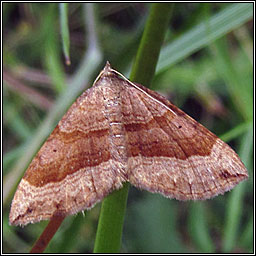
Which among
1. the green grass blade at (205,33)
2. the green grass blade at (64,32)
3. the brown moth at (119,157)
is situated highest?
the green grass blade at (205,33)

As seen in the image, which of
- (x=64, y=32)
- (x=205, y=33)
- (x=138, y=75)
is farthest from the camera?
(x=205, y=33)

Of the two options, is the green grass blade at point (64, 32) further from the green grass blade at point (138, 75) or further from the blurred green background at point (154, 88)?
the blurred green background at point (154, 88)

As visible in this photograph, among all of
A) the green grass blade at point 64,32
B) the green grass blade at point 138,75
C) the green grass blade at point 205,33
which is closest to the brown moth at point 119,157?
the green grass blade at point 138,75

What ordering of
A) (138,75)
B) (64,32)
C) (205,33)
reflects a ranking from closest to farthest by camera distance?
(138,75)
(64,32)
(205,33)

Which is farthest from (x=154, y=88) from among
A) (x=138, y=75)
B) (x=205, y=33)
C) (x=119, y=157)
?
(x=138, y=75)

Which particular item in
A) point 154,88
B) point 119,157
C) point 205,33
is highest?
point 205,33

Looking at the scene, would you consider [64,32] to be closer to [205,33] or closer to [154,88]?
[154,88]

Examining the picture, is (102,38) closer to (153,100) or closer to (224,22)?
(224,22)

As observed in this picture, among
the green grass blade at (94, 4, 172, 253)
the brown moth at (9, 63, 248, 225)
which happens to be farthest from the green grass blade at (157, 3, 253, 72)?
the green grass blade at (94, 4, 172, 253)
